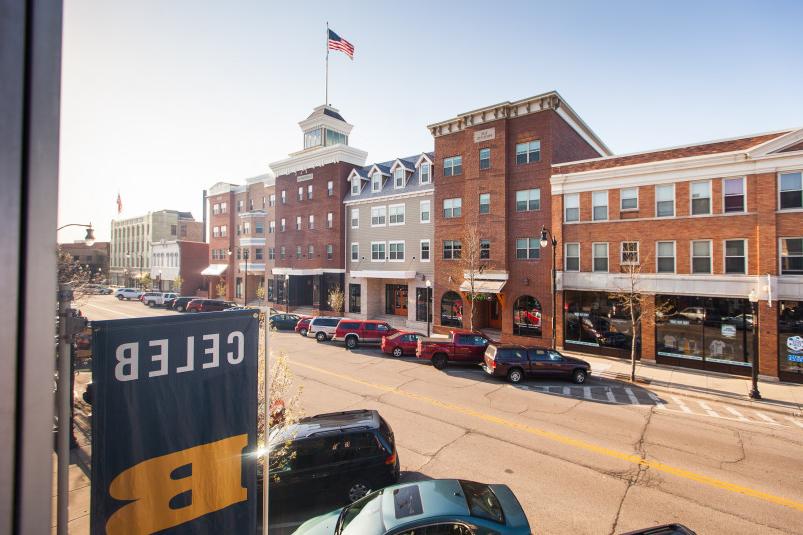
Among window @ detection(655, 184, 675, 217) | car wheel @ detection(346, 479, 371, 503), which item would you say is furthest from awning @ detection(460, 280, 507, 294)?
car wheel @ detection(346, 479, 371, 503)

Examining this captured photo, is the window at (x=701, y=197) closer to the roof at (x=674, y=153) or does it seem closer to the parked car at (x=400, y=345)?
the roof at (x=674, y=153)

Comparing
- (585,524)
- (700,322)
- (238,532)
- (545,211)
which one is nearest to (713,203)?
(700,322)

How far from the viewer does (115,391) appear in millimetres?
3723

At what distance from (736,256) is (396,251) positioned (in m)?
22.8

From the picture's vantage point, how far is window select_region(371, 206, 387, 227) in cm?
3725

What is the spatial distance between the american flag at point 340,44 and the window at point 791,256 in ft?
108

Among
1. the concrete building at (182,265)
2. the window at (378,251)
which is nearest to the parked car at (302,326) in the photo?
the window at (378,251)

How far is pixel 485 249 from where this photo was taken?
29.4 meters

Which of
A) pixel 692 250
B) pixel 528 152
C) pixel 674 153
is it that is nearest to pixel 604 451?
pixel 692 250

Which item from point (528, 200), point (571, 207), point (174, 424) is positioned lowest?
point (174, 424)

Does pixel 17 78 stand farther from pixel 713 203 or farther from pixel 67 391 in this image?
pixel 713 203

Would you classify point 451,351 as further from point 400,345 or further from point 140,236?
point 140,236

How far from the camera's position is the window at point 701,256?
21547 millimetres

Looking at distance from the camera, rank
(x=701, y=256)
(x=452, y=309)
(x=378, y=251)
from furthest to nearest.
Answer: (x=378, y=251)
(x=452, y=309)
(x=701, y=256)
